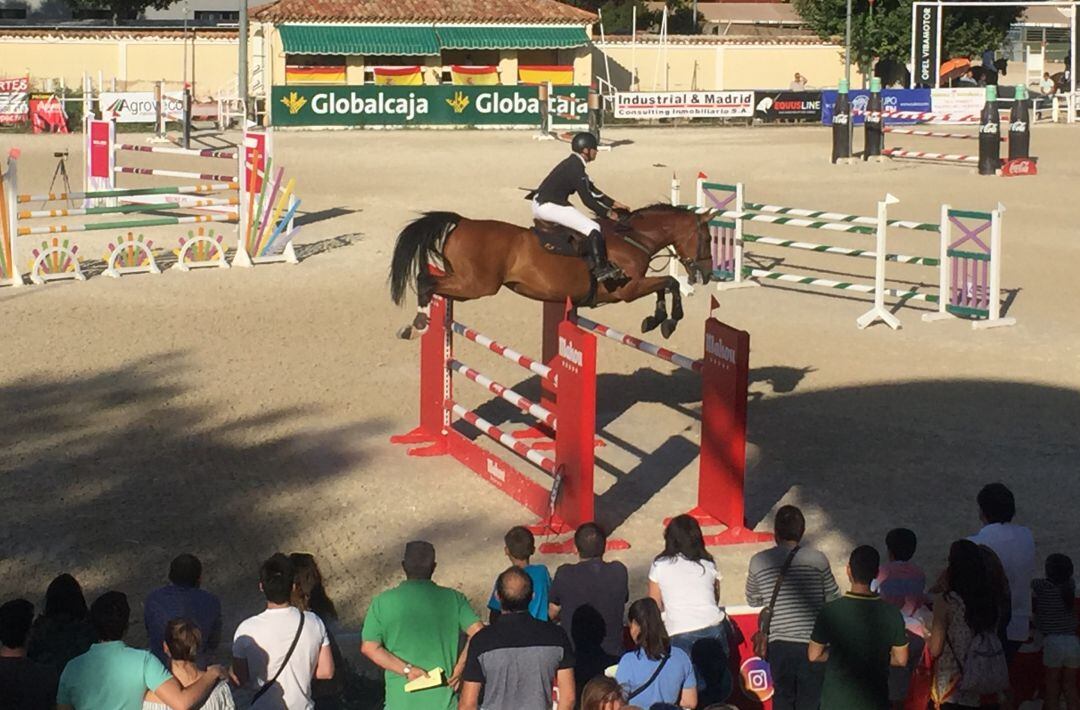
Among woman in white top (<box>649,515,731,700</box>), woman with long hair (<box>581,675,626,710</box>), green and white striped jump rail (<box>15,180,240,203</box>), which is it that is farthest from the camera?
green and white striped jump rail (<box>15,180,240,203</box>)

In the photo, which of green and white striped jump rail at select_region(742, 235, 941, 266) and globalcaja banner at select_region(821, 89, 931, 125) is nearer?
green and white striped jump rail at select_region(742, 235, 941, 266)

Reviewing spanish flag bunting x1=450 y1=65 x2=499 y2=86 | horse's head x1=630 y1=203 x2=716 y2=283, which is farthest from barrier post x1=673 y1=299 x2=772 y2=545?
spanish flag bunting x1=450 y1=65 x2=499 y2=86

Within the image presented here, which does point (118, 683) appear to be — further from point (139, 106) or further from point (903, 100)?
point (903, 100)

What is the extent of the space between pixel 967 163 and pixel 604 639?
27.0 meters

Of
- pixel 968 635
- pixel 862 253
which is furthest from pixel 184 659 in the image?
pixel 862 253

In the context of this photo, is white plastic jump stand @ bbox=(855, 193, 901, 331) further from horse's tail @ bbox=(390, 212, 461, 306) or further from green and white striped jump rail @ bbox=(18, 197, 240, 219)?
green and white striped jump rail @ bbox=(18, 197, 240, 219)

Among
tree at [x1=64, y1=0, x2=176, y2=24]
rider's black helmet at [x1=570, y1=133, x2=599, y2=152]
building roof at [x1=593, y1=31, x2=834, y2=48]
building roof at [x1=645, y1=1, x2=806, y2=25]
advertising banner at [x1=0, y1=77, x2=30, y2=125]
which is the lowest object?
rider's black helmet at [x1=570, y1=133, x2=599, y2=152]

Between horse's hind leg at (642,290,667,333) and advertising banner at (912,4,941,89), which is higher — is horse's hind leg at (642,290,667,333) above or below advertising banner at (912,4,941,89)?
below

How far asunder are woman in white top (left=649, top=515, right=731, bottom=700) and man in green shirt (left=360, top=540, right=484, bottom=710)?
882 millimetres

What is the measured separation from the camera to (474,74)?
1898 inches

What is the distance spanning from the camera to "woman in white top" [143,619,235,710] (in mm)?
5469

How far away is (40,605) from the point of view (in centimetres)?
869

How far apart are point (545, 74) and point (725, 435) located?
41021 mm

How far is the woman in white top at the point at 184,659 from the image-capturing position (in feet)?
17.9
